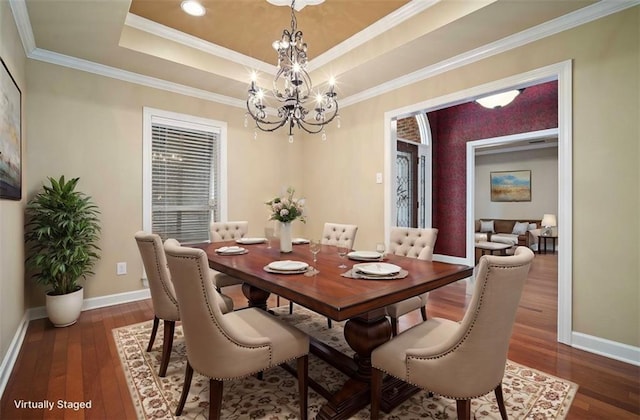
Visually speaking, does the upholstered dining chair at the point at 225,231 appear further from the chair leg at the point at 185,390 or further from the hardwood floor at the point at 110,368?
the chair leg at the point at 185,390

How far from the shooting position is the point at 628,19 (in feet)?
7.20

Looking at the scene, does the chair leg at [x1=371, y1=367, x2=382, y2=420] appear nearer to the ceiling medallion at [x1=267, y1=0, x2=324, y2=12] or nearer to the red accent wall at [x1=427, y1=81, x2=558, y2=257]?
the ceiling medallion at [x1=267, y1=0, x2=324, y2=12]

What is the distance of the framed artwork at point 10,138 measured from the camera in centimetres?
194

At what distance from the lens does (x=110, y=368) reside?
2.09 meters

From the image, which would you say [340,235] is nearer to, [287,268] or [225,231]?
[225,231]

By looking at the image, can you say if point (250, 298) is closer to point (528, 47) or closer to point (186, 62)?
point (186, 62)

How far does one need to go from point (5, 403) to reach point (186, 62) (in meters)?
3.17

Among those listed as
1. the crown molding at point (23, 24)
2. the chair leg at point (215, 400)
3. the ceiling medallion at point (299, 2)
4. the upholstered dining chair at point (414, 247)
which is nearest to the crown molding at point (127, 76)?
the crown molding at point (23, 24)

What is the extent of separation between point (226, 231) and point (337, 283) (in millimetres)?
2217

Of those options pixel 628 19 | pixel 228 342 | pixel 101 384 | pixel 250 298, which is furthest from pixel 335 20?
pixel 101 384

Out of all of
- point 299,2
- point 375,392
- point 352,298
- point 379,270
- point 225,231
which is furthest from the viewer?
point 225,231

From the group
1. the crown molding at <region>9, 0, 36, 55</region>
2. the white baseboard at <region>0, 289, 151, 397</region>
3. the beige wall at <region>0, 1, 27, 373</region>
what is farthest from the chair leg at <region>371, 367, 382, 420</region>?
the crown molding at <region>9, 0, 36, 55</region>

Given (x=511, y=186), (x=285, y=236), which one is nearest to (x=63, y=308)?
(x=285, y=236)

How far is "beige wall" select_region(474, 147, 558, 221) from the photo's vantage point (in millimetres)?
7695
